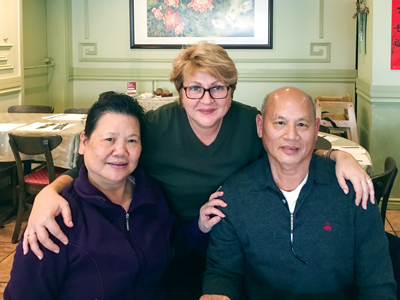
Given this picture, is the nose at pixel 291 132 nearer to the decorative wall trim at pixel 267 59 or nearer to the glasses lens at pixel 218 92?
the glasses lens at pixel 218 92

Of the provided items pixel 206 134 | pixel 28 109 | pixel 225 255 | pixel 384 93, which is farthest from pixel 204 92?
pixel 28 109

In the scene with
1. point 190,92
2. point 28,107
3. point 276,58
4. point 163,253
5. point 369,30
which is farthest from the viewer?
point 276,58

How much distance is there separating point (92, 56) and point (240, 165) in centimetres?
464

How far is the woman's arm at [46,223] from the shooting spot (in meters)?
1.21

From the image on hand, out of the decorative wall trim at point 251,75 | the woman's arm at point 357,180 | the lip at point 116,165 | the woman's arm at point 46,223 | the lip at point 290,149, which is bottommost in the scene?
the woman's arm at point 46,223

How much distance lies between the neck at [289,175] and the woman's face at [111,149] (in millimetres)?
514

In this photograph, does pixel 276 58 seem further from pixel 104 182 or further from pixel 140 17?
pixel 104 182

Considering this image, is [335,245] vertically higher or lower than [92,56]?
lower

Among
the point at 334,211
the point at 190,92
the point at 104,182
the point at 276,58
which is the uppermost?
the point at 276,58

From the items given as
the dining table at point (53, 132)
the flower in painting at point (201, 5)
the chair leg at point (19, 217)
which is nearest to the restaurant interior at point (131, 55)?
the flower in painting at point (201, 5)

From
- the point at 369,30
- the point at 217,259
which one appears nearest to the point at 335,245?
the point at 217,259

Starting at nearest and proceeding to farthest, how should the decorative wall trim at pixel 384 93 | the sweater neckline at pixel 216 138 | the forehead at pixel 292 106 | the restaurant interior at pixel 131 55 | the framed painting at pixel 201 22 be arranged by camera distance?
the forehead at pixel 292 106 → the sweater neckline at pixel 216 138 → the decorative wall trim at pixel 384 93 → the restaurant interior at pixel 131 55 → the framed painting at pixel 201 22

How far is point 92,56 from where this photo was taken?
5883 millimetres

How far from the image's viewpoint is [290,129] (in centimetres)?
150
